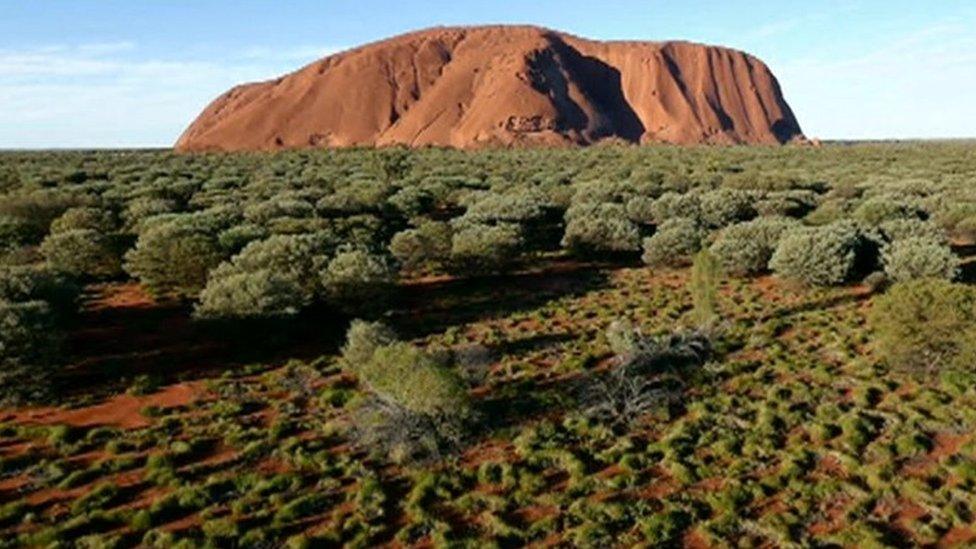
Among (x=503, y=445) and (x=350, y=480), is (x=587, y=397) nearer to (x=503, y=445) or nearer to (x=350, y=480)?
(x=503, y=445)

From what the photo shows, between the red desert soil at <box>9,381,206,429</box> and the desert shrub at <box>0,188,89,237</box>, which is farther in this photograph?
the desert shrub at <box>0,188,89,237</box>

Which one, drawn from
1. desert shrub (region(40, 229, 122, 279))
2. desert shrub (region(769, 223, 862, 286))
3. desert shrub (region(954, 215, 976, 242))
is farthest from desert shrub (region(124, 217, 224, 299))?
desert shrub (region(954, 215, 976, 242))

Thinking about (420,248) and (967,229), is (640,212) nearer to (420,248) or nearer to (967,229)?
(420,248)

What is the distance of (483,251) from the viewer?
3453cm

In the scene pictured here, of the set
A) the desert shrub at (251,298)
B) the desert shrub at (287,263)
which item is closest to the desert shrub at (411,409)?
the desert shrub at (251,298)

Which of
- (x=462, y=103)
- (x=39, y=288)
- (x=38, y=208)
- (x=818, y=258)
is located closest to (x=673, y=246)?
(x=818, y=258)


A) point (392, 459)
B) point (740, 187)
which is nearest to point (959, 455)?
point (392, 459)

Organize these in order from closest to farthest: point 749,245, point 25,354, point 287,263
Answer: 1. point 25,354
2. point 287,263
3. point 749,245

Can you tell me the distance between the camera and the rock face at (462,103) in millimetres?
157500

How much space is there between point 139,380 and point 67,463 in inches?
193

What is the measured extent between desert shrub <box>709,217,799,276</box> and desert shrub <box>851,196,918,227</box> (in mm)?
5915

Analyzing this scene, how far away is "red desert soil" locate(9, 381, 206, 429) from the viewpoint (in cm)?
1981

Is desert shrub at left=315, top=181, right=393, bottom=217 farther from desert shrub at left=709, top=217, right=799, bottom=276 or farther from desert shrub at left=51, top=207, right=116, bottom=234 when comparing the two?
desert shrub at left=709, top=217, right=799, bottom=276

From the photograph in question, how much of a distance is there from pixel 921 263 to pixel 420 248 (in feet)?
68.6
